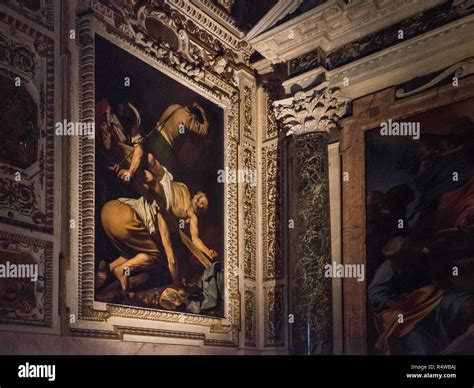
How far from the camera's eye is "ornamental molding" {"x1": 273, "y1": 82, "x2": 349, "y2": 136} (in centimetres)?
943

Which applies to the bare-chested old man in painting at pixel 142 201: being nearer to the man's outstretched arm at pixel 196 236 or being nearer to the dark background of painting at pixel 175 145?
the man's outstretched arm at pixel 196 236

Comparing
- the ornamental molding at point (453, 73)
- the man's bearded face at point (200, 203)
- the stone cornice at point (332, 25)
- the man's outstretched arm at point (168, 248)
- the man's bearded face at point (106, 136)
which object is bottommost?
the man's outstretched arm at point (168, 248)

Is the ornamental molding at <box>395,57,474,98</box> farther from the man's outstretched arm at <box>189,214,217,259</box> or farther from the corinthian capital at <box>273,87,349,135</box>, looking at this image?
A: the man's outstretched arm at <box>189,214,217,259</box>

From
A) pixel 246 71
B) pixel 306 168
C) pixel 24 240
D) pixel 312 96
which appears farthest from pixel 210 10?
pixel 24 240

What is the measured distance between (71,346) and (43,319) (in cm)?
45

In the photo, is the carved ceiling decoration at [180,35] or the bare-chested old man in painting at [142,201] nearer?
the bare-chested old man in painting at [142,201]

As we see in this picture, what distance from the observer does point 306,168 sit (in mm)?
9320

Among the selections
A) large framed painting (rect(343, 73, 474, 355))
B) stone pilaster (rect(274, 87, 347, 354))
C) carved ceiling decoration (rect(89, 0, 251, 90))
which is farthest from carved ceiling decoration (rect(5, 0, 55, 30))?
large framed painting (rect(343, 73, 474, 355))

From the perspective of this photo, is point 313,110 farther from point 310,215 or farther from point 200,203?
point 200,203

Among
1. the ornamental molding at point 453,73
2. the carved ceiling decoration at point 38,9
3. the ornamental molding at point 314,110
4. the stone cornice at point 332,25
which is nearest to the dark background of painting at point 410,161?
the ornamental molding at point 453,73

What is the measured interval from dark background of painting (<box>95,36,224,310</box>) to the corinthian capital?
1.08 m

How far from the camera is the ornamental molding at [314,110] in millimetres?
9430

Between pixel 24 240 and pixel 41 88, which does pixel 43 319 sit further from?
pixel 41 88

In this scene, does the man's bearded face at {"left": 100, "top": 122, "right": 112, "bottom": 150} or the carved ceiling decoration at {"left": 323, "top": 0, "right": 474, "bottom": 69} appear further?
the carved ceiling decoration at {"left": 323, "top": 0, "right": 474, "bottom": 69}
